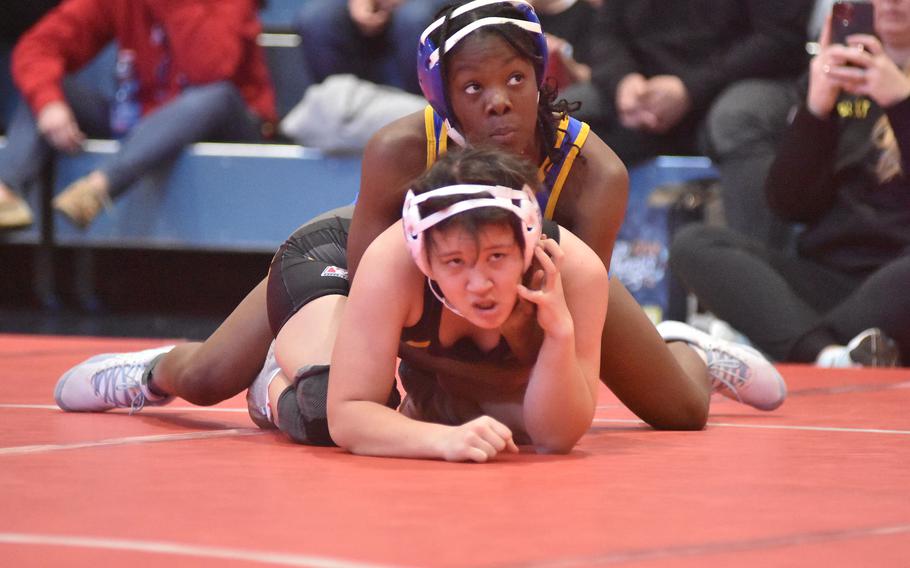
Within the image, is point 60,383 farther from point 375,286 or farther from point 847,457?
point 847,457

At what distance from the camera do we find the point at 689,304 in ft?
16.1

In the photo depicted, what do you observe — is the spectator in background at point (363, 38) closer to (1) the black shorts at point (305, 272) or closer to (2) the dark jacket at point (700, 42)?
(2) the dark jacket at point (700, 42)

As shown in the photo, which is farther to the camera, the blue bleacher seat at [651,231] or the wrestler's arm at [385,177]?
the blue bleacher seat at [651,231]

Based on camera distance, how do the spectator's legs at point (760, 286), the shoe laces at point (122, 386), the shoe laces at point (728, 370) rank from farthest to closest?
the spectator's legs at point (760, 286) < the shoe laces at point (728, 370) < the shoe laces at point (122, 386)

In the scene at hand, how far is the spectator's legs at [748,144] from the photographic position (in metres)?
4.60

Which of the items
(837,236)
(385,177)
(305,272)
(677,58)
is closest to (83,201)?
(677,58)

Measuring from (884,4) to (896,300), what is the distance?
0.84 meters

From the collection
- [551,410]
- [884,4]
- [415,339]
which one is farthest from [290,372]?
[884,4]

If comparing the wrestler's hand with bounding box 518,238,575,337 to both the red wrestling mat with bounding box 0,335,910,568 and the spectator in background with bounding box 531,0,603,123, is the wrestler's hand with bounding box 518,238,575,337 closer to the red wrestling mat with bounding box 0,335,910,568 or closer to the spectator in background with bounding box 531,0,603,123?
the red wrestling mat with bounding box 0,335,910,568

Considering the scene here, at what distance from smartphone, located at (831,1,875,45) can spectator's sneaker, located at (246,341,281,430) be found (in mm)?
2220

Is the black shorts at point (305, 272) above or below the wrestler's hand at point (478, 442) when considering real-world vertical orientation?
above

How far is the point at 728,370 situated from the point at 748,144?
190 centimetres

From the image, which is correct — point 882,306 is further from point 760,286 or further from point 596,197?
point 596,197

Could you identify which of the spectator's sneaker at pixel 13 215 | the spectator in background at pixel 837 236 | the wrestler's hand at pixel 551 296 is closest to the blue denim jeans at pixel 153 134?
the spectator's sneaker at pixel 13 215
